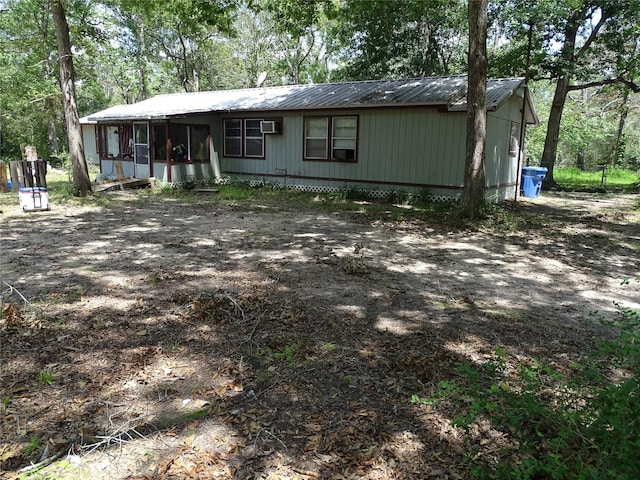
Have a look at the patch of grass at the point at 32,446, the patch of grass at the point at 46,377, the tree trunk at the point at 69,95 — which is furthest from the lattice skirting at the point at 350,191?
the patch of grass at the point at 32,446

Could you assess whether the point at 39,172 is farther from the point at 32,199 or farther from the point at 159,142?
the point at 159,142

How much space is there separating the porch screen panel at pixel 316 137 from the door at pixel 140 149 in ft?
19.0

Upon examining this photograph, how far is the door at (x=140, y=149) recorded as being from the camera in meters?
16.0

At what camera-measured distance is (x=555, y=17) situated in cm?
1622

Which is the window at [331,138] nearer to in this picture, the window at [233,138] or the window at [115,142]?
the window at [233,138]

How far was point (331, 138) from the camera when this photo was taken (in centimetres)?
1402

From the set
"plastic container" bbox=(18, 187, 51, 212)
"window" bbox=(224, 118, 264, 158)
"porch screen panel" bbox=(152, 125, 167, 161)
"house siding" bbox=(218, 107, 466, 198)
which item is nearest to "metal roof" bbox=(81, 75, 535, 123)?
"house siding" bbox=(218, 107, 466, 198)

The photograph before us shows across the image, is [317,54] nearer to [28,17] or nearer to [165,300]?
[28,17]

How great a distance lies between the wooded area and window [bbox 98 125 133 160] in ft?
5.71

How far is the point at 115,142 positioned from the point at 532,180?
53.6 feet

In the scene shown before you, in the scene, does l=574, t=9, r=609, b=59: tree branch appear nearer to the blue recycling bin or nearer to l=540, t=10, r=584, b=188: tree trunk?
l=540, t=10, r=584, b=188: tree trunk

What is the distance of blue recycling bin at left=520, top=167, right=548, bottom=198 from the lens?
1470cm

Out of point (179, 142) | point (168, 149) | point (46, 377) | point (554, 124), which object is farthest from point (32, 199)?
point (554, 124)

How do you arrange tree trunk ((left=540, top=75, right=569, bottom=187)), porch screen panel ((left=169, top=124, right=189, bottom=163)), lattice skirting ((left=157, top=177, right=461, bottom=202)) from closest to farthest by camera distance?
lattice skirting ((left=157, top=177, right=461, bottom=202)) < porch screen panel ((left=169, top=124, right=189, bottom=163)) < tree trunk ((left=540, top=75, right=569, bottom=187))
